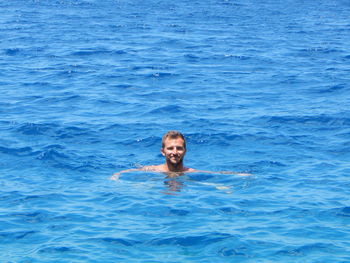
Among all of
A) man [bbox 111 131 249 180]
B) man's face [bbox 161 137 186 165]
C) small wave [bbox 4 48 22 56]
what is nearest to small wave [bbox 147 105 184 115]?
man [bbox 111 131 249 180]

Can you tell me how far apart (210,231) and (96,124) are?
6.93 metres

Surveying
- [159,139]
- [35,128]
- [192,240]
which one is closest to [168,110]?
[159,139]

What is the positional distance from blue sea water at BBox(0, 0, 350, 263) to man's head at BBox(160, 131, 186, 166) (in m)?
0.41

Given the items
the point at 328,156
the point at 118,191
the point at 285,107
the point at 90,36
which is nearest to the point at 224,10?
the point at 90,36

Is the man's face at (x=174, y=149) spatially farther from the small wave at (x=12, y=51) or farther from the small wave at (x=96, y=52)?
the small wave at (x=12, y=51)

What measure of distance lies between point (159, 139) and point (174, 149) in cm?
291

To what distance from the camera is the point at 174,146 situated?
1148 centimetres

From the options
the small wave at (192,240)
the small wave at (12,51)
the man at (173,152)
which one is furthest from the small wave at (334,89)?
the small wave at (12,51)

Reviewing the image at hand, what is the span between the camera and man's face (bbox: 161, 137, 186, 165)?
11.4m

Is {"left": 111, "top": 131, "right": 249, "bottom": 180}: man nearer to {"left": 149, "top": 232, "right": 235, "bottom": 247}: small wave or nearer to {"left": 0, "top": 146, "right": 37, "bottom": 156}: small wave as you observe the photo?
{"left": 0, "top": 146, "right": 37, "bottom": 156}: small wave

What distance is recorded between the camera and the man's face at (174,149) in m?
11.4

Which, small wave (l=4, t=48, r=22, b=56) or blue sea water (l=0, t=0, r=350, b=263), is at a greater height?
small wave (l=4, t=48, r=22, b=56)

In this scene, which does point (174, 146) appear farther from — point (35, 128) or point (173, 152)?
point (35, 128)

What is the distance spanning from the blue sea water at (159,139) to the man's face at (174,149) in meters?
0.39
